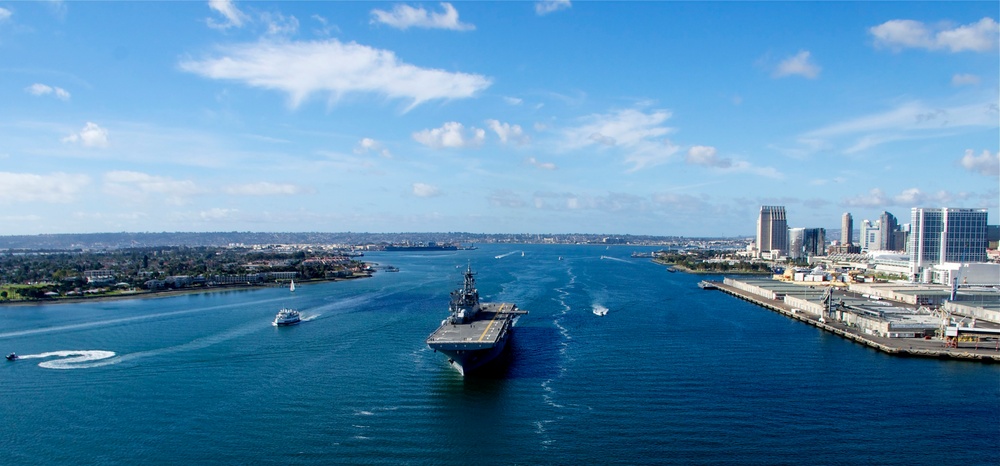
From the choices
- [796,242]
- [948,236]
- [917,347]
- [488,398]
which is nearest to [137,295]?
[488,398]

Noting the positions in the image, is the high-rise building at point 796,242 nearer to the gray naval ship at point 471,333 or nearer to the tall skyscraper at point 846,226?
the tall skyscraper at point 846,226

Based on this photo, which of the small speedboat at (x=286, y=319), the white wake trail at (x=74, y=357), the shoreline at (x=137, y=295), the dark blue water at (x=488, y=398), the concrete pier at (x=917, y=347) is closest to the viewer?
the dark blue water at (x=488, y=398)

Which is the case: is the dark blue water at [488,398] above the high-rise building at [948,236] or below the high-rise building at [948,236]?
below

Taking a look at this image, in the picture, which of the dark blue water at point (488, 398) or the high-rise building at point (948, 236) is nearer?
the dark blue water at point (488, 398)

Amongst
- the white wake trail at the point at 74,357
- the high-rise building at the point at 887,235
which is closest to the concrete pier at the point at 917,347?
the white wake trail at the point at 74,357

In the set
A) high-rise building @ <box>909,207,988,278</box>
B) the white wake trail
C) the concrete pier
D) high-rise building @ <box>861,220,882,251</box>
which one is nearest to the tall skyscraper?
high-rise building @ <box>861,220,882,251</box>

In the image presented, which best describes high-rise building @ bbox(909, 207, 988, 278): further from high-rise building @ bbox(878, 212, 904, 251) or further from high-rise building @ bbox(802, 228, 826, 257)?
high-rise building @ bbox(802, 228, 826, 257)
